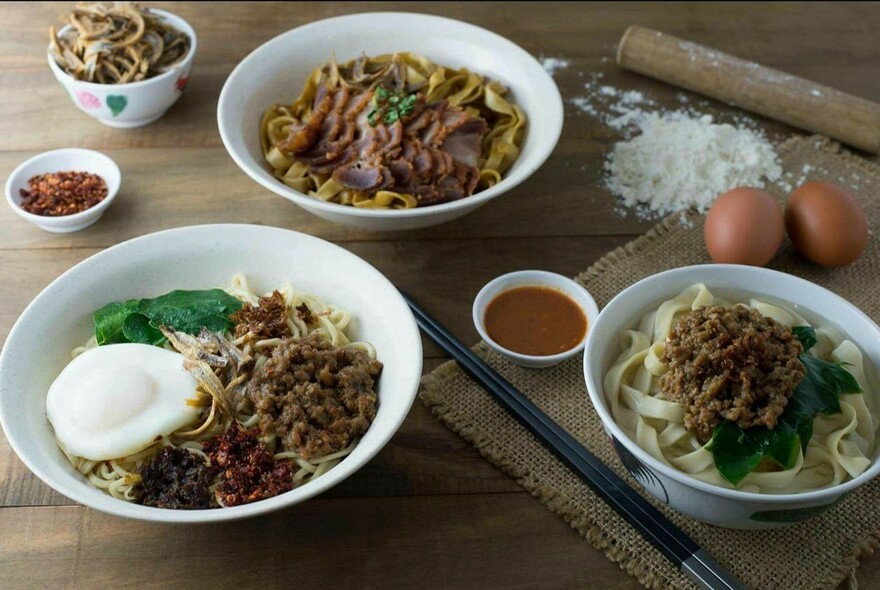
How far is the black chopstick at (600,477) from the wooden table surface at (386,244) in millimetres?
146

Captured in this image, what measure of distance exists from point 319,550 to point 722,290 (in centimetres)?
144

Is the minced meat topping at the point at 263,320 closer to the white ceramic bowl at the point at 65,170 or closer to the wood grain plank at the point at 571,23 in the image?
the white ceramic bowl at the point at 65,170

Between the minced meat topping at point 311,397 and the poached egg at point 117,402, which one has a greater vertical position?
the minced meat topping at point 311,397

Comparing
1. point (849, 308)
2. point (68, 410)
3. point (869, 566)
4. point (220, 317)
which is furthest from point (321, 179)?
point (869, 566)

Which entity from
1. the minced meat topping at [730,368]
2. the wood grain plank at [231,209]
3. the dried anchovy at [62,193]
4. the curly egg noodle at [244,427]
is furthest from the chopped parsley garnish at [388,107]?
the minced meat topping at [730,368]

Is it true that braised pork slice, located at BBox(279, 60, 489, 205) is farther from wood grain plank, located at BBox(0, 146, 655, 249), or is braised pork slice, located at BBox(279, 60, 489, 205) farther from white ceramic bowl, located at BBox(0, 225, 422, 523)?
white ceramic bowl, located at BBox(0, 225, 422, 523)

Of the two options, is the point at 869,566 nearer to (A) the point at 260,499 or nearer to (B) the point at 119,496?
(A) the point at 260,499

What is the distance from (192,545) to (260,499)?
27 centimetres

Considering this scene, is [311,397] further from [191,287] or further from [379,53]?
[379,53]

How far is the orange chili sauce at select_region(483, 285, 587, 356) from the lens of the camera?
9.49 ft

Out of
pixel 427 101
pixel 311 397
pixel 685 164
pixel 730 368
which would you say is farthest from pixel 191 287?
pixel 685 164

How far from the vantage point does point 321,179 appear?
3293 mm

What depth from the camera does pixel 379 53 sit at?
3857 millimetres

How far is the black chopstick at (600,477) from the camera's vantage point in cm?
226
